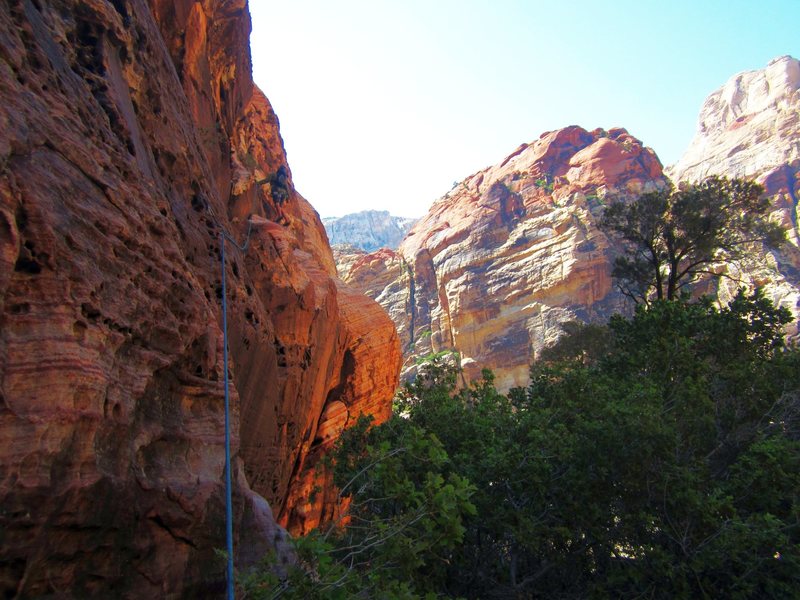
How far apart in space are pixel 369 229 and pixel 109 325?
15466 centimetres

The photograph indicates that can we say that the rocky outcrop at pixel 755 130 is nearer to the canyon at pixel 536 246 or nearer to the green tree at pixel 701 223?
the canyon at pixel 536 246

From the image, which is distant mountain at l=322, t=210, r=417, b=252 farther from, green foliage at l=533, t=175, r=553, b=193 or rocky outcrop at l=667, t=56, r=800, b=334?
rocky outcrop at l=667, t=56, r=800, b=334

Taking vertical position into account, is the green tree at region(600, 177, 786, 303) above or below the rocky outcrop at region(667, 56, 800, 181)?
below

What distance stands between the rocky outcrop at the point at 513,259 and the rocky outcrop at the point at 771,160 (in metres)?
9.20

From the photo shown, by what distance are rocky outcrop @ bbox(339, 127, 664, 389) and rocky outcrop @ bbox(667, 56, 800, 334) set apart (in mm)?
9202

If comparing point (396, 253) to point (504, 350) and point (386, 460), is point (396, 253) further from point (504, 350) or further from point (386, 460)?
point (386, 460)

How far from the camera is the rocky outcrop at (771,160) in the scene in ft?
167

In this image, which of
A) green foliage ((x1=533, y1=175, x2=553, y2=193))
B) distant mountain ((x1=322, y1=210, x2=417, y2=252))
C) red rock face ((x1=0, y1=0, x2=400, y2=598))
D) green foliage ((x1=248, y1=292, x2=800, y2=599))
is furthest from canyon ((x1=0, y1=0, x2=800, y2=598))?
distant mountain ((x1=322, y1=210, x2=417, y2=252))

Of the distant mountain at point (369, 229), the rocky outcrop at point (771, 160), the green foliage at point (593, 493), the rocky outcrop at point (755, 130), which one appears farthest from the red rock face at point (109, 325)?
the distant mountain at point (369, 229)

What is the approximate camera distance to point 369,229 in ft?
523

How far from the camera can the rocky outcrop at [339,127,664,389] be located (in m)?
60.4

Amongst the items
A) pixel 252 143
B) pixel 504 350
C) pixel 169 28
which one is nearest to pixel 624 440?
pixel 169 28

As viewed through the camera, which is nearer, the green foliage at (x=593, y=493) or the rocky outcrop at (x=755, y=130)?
the green foliage at (x=593, y=493)

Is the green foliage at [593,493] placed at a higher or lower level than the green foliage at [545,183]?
lower
